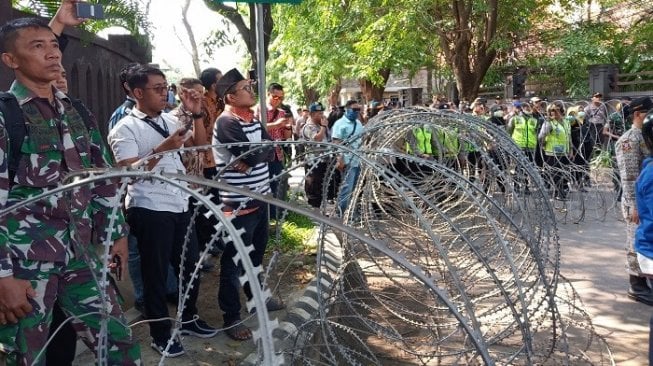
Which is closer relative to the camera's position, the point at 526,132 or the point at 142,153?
the point at 142,153

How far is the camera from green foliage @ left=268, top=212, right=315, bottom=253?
20.6 ft

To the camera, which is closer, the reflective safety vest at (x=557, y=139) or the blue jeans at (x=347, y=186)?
the blue jeans at (x=347, y=186)

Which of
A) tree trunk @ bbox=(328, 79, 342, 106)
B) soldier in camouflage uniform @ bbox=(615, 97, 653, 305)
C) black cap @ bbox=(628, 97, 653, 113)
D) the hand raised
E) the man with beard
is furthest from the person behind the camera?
tree trunk @ bbox=(328, 79, 342, 106)

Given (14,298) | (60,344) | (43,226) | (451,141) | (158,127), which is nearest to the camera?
(14,298)

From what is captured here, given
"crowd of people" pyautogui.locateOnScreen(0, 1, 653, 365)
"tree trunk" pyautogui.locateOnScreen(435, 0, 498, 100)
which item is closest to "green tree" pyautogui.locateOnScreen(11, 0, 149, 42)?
"crowd of people" pyautogui.locateOnScreen(0, 1, 653, 365)

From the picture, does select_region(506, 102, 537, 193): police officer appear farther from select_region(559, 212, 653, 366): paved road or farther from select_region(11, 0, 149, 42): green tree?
select_region(11, 0, 149, 42): green tree

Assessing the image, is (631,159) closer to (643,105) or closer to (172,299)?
(643,105)

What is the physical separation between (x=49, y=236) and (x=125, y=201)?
1.40 metres

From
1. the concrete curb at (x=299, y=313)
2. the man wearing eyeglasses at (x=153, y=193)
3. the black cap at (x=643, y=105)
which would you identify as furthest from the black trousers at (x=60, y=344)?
the black cap at (x=643, y=105)

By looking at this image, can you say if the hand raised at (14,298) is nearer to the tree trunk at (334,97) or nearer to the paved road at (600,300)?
the paved road at (600,300)

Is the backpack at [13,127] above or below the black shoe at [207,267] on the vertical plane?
above

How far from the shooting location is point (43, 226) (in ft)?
7.80

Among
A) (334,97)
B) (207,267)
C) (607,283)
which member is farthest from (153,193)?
(334,97)

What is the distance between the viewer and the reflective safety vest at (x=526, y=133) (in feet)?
35.2
